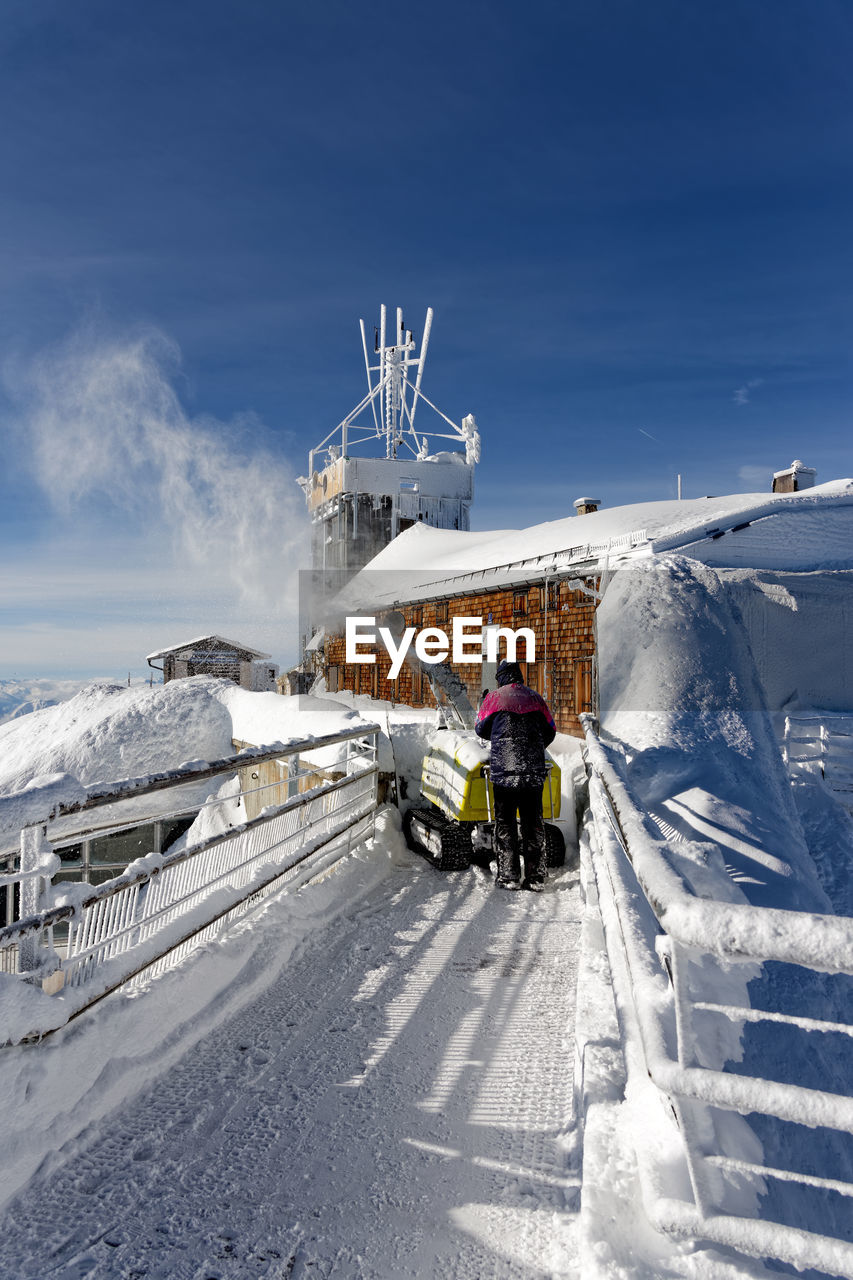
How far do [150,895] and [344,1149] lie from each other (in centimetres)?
147

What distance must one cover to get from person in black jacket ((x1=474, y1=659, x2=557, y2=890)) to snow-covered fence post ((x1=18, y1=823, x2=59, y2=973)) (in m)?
3.57

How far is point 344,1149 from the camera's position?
261cm

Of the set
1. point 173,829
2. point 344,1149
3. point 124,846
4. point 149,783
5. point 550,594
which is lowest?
point 124,846

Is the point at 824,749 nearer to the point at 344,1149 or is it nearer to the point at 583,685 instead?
the point at 583,685

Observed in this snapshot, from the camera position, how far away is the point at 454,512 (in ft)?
132

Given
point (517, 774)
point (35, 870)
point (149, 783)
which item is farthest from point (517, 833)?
point (35, 870)

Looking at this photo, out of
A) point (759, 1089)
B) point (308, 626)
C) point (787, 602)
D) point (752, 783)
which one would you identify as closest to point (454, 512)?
point (308, 626)

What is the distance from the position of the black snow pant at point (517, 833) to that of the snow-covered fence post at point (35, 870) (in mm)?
3584

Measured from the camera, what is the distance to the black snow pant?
5.73m

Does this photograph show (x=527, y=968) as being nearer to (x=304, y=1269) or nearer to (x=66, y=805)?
(x=304, y=1269)

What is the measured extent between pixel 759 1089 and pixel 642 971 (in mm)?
491

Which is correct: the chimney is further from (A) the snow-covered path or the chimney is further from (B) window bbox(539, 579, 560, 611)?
(A) the snow-covered path

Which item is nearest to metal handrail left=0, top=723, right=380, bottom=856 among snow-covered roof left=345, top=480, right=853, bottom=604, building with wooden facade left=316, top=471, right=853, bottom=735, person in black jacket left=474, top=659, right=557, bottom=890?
person in black jacket left=474, top=659, right=557, bottom=890

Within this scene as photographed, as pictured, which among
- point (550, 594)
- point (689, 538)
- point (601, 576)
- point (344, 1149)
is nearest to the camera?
point (344, 1149)
